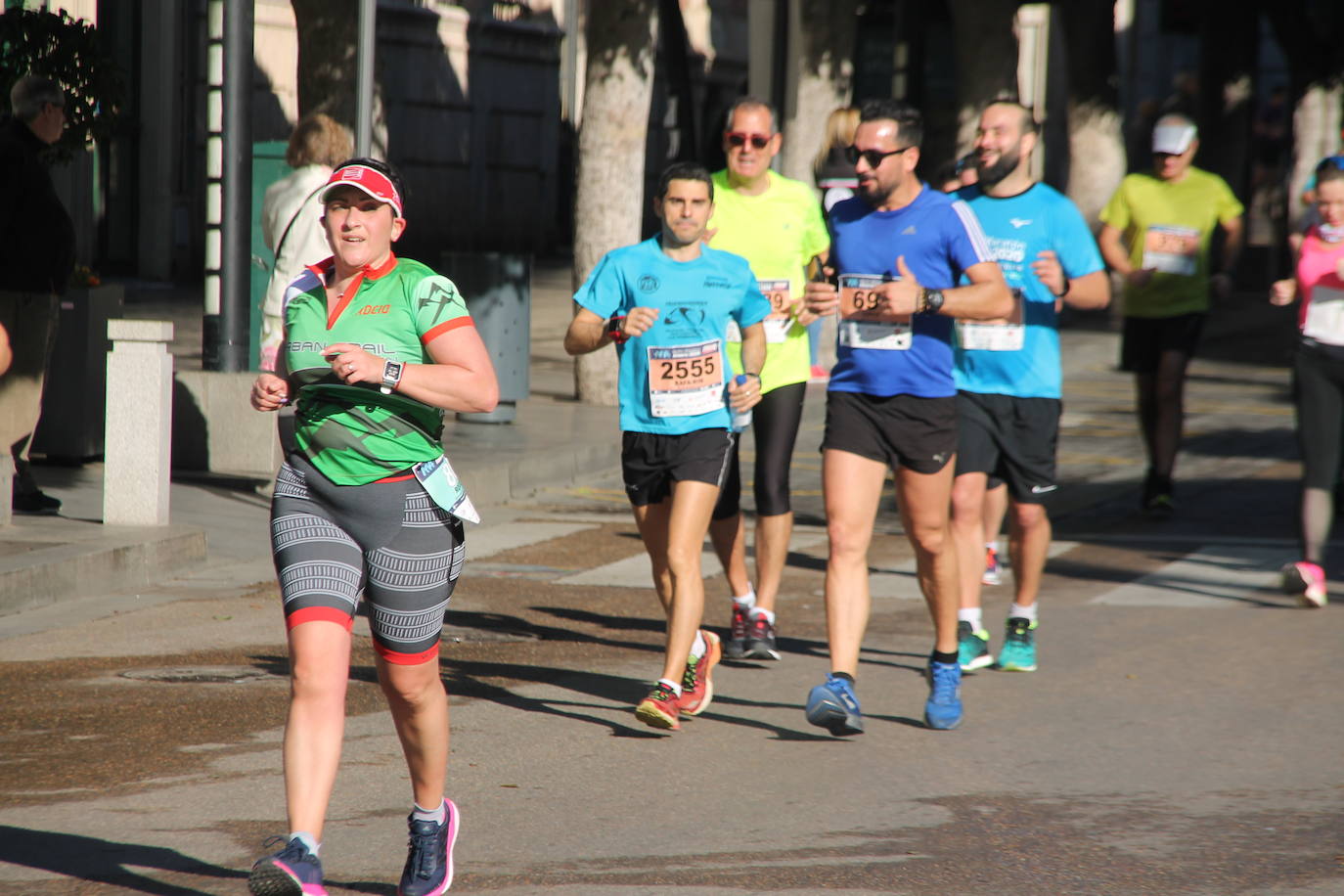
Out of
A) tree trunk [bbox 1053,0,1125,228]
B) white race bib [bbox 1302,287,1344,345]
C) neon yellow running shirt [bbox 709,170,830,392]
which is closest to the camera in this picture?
neon yellow running shirt [bbox 709,170,830,392]

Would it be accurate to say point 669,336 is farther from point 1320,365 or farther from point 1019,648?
point 1320,365

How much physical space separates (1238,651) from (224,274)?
5.91 m

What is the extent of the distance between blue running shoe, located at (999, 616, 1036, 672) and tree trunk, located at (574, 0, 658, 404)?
26.6 ft

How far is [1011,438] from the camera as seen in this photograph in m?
7.66

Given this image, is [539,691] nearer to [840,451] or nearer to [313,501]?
[840,451]

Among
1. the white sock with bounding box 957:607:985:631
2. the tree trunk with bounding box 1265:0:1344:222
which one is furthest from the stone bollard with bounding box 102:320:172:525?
the tree trunk with bounding box 1265:0:1344:222

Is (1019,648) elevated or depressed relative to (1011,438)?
depressed

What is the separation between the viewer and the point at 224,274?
10.9 metres

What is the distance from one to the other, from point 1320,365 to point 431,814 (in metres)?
5.55

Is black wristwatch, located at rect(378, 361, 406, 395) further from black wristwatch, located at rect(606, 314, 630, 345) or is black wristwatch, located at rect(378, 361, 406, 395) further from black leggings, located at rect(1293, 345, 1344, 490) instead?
black leggings, located at rect(1293, 345, 1344, 490)

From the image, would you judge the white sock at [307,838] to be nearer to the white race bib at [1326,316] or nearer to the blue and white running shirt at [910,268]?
the blue and white running shirt at [910,268]

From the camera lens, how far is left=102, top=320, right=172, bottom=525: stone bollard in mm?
9234

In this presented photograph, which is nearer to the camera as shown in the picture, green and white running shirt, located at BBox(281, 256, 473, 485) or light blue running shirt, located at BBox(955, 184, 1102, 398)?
green and white running shirt, located at BBox(281, 256, 473, 485)

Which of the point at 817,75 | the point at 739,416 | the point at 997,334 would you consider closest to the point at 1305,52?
the point at 817,75
